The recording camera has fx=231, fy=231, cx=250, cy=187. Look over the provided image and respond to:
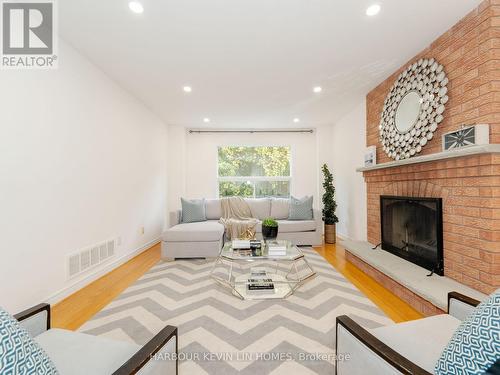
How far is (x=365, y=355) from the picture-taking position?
0.93 metres

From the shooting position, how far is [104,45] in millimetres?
2311

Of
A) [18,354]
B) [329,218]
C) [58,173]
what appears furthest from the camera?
[329,218]

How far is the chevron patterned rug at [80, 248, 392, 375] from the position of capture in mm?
1456

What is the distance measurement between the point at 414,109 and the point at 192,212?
3491 millimetres

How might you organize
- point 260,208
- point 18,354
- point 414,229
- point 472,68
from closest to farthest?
point 18,354 → point 472,68 → point 414,229 → point 260,208

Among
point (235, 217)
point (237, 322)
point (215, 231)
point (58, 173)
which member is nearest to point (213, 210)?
point (235, 217)

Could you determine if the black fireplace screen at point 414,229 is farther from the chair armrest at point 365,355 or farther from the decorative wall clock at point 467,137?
the chair armrest at point 365,355

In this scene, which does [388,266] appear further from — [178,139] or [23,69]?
[178,139]

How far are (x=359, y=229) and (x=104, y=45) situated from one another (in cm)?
432

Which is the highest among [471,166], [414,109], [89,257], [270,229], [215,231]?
[414,109]

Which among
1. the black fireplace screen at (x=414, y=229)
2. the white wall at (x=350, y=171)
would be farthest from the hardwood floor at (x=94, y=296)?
the white wall at (x=350, y=171)

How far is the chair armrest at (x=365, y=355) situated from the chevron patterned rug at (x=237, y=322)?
44 centimetres

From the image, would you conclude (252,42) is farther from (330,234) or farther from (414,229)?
(330,234)

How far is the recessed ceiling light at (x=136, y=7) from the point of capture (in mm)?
1769
